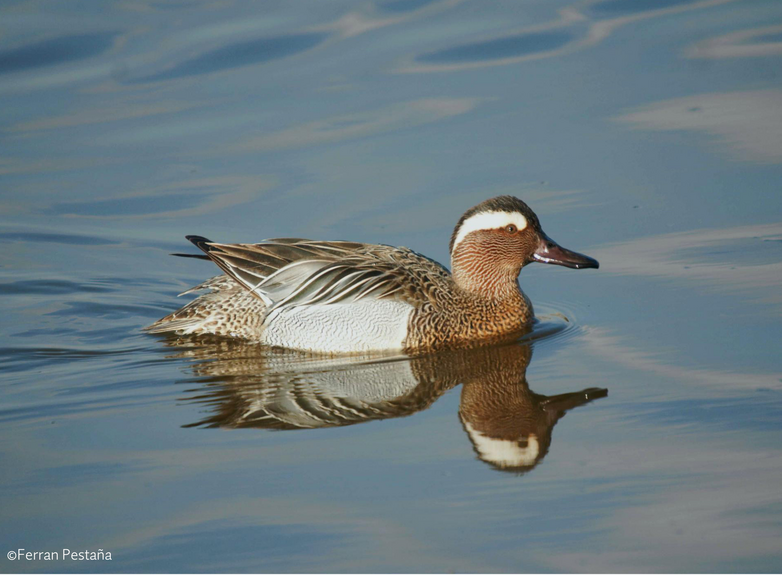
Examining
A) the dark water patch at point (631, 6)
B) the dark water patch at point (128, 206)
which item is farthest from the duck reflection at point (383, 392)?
the dark water patch at point (631, 6)

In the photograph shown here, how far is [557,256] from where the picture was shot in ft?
26.3

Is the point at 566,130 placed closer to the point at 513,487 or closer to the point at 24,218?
the point at 24,218

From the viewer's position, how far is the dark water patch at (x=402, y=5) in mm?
14891

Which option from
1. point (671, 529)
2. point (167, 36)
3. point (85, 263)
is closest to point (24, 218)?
point (85, 263)

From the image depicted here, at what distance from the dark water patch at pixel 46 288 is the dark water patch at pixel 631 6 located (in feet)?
27.1

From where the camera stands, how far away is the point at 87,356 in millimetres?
7754

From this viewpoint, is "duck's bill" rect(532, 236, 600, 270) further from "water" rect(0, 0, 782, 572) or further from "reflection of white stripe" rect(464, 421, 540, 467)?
"reflection of white stripe" rect(464, 421, 540, 467)

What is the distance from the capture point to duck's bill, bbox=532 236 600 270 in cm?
792

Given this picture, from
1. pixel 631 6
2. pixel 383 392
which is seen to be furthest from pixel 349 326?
pixel 631 6

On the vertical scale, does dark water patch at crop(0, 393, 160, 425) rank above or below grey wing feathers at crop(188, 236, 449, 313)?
below

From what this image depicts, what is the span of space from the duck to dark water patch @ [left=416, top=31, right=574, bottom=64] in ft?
18.3

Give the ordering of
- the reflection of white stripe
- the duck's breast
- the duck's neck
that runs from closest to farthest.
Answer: the reflection of white stripe < the duck's breast < the duck's neck

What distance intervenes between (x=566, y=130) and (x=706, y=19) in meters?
4.03

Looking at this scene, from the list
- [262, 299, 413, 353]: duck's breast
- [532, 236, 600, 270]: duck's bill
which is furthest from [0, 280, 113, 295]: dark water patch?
[532, 236, 600, 270]: duck's bill
